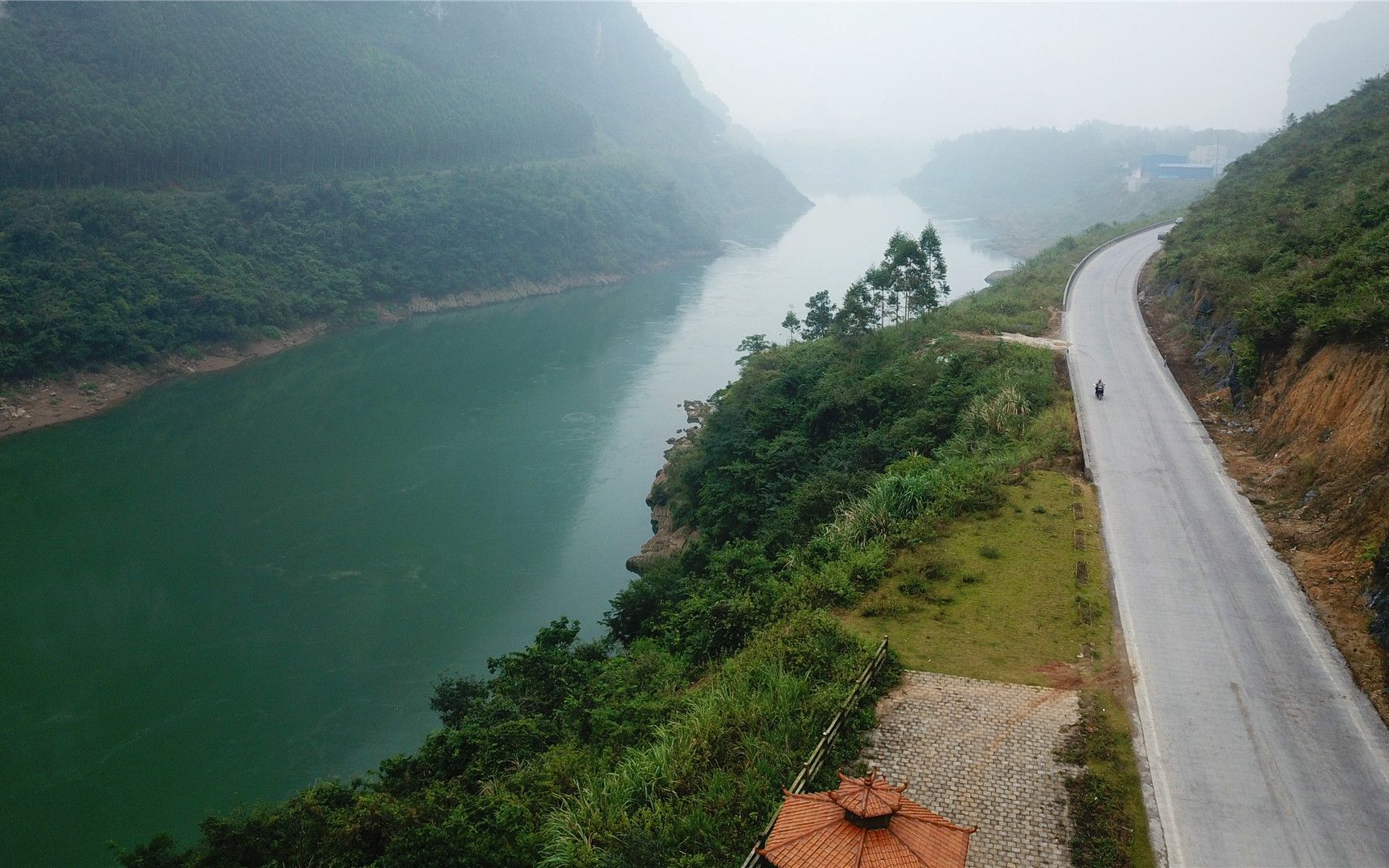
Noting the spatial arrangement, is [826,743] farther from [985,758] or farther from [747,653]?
[747,653]

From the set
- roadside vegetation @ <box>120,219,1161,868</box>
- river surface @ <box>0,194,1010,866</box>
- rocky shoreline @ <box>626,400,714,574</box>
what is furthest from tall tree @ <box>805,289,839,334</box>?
roadside vegetation @ <box>120,219,1161,868</box>

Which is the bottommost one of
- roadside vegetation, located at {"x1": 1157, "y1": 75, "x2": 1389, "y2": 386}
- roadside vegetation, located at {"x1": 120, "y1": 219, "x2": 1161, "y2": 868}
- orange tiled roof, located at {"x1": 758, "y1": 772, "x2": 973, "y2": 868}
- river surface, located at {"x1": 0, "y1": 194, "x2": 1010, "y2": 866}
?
river surface, located at {"x1": 0, "y1": 194, "x2": 1010, "y2": 866}

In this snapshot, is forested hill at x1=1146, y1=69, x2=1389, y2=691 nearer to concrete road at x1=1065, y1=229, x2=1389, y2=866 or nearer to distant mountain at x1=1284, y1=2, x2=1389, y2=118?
concrete road at x1=1065, y1=229, x2=1389, y2=866

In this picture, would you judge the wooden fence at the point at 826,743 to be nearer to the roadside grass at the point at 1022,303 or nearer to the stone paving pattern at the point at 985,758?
the stone paving pattern at the point at 985,758

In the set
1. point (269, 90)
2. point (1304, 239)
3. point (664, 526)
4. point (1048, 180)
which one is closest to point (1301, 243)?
point (1304, 239)

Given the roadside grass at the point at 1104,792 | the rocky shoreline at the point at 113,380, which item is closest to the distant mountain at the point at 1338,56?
the rocky shoreline at the point at 113,380

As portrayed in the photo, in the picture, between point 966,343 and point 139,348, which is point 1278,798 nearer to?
point 966,343

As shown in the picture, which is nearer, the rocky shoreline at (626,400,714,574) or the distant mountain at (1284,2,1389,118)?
the rocky shoreline at (626,400,714,574)
